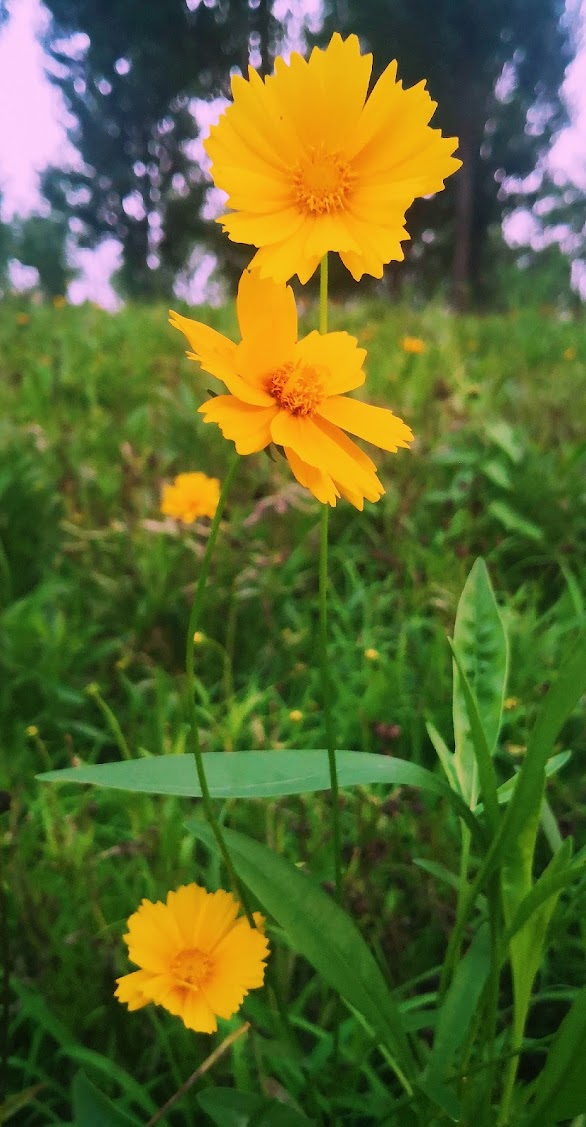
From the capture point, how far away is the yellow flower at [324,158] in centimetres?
45

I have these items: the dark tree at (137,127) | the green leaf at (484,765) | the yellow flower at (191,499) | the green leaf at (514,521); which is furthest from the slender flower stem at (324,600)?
the dark tree at (137,127)

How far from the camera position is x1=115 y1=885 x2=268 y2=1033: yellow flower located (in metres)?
0.53

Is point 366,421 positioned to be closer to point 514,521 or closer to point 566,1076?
point 566,1076

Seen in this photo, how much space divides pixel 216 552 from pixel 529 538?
0.64 meters

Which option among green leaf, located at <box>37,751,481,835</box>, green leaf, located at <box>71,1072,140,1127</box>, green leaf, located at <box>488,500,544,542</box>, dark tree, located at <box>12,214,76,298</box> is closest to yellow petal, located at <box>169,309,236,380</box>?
green leaf, located at <box>37,751,481,835</box>

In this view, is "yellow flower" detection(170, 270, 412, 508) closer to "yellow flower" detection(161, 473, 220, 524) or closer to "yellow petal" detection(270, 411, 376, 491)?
"yellow petal" detection(270, 411, 376, 491)

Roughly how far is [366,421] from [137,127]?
1518 centimetres

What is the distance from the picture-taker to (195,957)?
0.57 meters

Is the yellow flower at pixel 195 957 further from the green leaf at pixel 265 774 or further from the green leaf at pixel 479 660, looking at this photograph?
the green leaf at pixel 479 660

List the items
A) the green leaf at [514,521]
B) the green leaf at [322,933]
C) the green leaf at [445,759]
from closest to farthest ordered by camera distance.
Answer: the green leaf at [322,933]
the green leaf at [445,759]
the green leaf at [514,521]

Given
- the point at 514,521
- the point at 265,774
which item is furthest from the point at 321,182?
the point at 514,521

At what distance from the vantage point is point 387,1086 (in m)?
0.71

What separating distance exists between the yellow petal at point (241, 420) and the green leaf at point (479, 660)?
34cm

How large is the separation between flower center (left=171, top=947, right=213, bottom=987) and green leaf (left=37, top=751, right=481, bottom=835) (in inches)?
4.8
